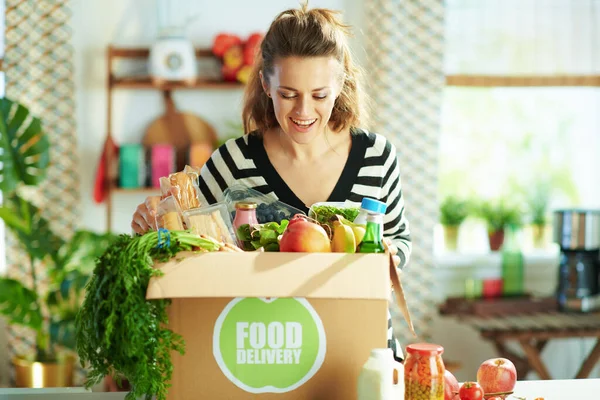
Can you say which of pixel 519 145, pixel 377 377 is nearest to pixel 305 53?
pixel 377 377

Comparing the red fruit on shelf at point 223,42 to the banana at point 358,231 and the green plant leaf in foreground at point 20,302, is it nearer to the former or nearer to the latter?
the green plant leaf in foreground at point 20,302

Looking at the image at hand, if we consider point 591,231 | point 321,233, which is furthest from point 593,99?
point 321,233

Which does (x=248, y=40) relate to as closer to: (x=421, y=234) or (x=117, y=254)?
(x=421, y=234)

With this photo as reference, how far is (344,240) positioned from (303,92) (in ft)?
1.57

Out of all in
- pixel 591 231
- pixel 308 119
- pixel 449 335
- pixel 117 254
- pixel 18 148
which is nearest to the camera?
pixel 117 254

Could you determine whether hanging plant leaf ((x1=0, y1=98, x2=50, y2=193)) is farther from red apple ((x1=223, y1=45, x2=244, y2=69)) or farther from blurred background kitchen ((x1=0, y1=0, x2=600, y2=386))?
red apple ((x1=223, y1=45, x2=244, y2=69))

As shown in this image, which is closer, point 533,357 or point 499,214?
point 533,357

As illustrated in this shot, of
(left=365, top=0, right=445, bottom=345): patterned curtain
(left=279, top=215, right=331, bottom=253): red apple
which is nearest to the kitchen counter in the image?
Result: (left=279, top=215, right=331, bottom=253): red apple

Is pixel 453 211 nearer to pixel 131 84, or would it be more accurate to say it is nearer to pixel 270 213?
pixel 131 84

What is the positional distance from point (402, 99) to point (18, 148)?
1.98 metres

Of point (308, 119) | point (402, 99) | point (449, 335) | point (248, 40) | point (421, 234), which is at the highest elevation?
point (248, 40)

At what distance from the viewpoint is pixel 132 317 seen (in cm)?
106

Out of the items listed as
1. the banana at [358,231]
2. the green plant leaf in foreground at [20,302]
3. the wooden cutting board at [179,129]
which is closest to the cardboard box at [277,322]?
the banana at [358,231]

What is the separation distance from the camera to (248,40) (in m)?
3.97
